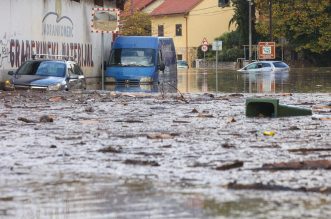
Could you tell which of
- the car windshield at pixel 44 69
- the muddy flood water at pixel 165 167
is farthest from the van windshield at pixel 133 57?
the muddy flood water at pixel 165 167

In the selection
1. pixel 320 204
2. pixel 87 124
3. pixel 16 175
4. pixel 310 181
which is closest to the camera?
pixel 320 204

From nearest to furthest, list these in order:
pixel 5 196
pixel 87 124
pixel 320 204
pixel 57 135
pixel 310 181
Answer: pixel 320 204, pixel 5 196, pixel 310 181, pixel 57 135, pixel 87 124

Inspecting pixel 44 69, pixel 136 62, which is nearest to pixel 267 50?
pixel 136 62

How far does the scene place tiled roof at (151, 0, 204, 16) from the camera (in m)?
98.2

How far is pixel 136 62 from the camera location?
31.9 meters

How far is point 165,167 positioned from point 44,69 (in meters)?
18.2

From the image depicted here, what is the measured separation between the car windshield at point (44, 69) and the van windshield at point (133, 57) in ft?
20.1

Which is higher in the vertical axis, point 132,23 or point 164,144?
point 132,23

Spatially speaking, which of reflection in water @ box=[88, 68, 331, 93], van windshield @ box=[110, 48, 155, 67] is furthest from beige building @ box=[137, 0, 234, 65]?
van windshield @ box=[110, 48, 155, 67]

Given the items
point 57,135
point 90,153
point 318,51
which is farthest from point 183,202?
point 318,51

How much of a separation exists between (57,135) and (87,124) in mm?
1938

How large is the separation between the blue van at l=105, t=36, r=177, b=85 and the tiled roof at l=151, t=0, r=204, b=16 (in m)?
66.1

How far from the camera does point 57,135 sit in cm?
1166

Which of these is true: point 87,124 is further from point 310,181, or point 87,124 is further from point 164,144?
point 310,181
